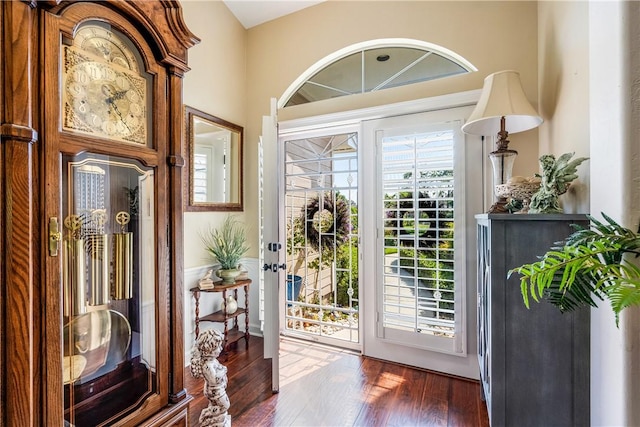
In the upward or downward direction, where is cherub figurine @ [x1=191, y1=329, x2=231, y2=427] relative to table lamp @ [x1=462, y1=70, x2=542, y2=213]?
downward

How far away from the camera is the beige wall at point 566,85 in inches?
50.1

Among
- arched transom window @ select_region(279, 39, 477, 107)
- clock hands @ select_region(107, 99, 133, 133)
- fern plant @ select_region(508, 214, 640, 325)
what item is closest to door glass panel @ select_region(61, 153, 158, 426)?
clock hands @ select_region(107, 99, 133, 133)

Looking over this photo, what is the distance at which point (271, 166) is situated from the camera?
6.67 ft

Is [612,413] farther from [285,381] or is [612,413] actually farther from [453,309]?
[285,381]

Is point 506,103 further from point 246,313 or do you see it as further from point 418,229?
point 246,313

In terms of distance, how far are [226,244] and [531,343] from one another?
2314 mm

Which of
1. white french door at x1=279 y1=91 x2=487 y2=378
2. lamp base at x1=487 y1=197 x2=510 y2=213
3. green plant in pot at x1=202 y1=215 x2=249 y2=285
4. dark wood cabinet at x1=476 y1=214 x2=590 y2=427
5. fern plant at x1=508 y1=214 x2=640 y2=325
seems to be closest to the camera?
fern plant at x1=508 y1=214 x2=640 y2=325

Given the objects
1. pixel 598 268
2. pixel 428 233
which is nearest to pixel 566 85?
pixel 428 233

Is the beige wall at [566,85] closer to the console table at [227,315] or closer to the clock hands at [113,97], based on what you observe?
the clock hands at [113,97]

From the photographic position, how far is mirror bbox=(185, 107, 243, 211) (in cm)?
254

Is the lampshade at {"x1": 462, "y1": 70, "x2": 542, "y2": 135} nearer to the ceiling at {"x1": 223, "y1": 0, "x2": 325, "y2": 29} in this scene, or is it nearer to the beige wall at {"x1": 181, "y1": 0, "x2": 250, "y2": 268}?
the ceiling at {"x1": 223, "y1": 0, "x2": 325, "y2": 29}

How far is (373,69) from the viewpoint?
8.57 ft

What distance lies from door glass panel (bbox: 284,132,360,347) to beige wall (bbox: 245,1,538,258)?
1.20 feet

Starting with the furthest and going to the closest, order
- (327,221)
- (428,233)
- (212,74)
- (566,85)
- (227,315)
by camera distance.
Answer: (327,221) → (212,74) → (227,315) → (428,233) → (566,85)
